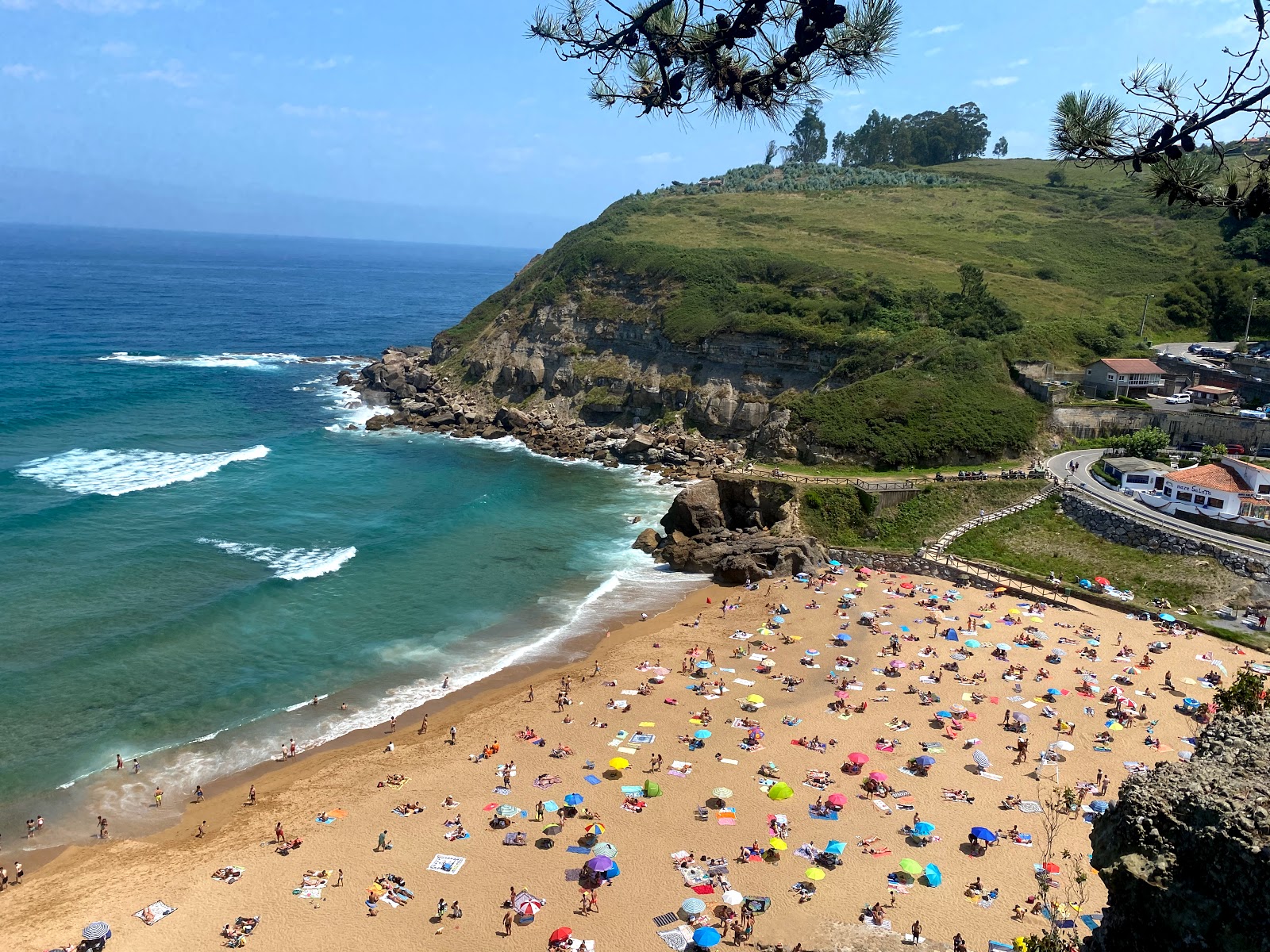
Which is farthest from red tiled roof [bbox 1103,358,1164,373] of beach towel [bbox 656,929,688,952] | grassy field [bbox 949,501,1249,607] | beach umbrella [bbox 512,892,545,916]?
beach umbrella [bbox 512,892,545,916]

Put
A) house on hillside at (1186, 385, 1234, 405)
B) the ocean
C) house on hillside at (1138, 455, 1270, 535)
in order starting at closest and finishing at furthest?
1. the ocean
2. house on hillside at (1138, 455, 1270, 535)
3. house on hillside at (1186, 385, 1234, 405)

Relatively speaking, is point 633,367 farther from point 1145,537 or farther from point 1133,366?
point 1145,537

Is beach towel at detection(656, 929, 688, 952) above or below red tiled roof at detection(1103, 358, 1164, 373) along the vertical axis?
below

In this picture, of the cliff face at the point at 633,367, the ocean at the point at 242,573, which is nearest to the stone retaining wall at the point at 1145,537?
the cliff face at the point at 633,367

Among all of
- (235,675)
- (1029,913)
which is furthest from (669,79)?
(235,675)

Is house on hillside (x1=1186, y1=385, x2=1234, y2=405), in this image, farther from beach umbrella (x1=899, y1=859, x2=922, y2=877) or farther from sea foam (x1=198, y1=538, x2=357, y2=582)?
sea foam (x1=198, y1=538, x2=357, y2=582)

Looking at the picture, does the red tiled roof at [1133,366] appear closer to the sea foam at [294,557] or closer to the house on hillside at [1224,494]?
the house on hillside at [1224,494]
